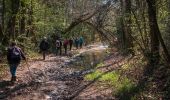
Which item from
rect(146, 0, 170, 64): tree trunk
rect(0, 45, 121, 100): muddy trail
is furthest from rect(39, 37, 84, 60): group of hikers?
rect(146, 0, 170, 64): tree trunk

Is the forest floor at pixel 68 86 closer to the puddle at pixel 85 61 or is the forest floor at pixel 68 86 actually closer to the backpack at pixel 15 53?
the backpack at pixel 15 53

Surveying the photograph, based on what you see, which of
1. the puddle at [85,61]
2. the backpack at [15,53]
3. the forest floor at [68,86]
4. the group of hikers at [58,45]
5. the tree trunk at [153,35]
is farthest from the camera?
the group of hikers at [58,45]

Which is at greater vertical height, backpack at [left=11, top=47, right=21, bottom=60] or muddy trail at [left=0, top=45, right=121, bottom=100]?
backpack at [left=11, top=47, right=21, bottom=60]

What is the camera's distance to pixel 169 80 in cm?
1370

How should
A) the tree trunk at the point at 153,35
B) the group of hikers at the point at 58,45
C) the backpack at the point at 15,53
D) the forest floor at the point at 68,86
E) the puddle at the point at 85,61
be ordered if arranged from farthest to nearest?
the group of hikers at the point at 58,45 < the puddle at the point at 85,61 < the backpack at the point at 15,53 < the tree trunk at the point at 153,35 < the forest floor at the point at 68,86

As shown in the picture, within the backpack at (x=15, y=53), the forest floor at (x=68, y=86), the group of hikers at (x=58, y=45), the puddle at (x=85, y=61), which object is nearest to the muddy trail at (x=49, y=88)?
the forest floor at (x=68, y=86)

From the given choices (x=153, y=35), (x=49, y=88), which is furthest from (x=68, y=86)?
(x=153, y=35)

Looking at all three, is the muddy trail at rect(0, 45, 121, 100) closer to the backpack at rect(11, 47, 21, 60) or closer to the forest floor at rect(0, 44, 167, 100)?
the forest floor at rect(0, 44, 167, 100)

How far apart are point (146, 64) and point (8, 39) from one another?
37.4ft

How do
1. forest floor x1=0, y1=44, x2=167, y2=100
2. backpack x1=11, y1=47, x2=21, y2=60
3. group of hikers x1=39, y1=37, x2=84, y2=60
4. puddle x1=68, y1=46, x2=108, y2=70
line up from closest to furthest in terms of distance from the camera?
forest floor x1=0, y1=44, x2=167, y2=100, backpack x1=11, y1=47, x2=21, y2=60, puddle x1=68, y1=46, x2=108, y2=70, group of hikers x1=39, y1=37, x2=84, y2=60

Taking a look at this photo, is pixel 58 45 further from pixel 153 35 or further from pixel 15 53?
pixel 153 35

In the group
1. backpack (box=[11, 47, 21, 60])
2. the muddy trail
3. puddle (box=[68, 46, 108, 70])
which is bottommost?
puddle (box=[68, 46, 108, 70])

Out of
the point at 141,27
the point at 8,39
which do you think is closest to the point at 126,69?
the point at 141,27

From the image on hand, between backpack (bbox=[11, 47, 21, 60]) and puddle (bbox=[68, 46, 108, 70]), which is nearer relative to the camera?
backpack (bbox=[11, 47, 21, 60])
